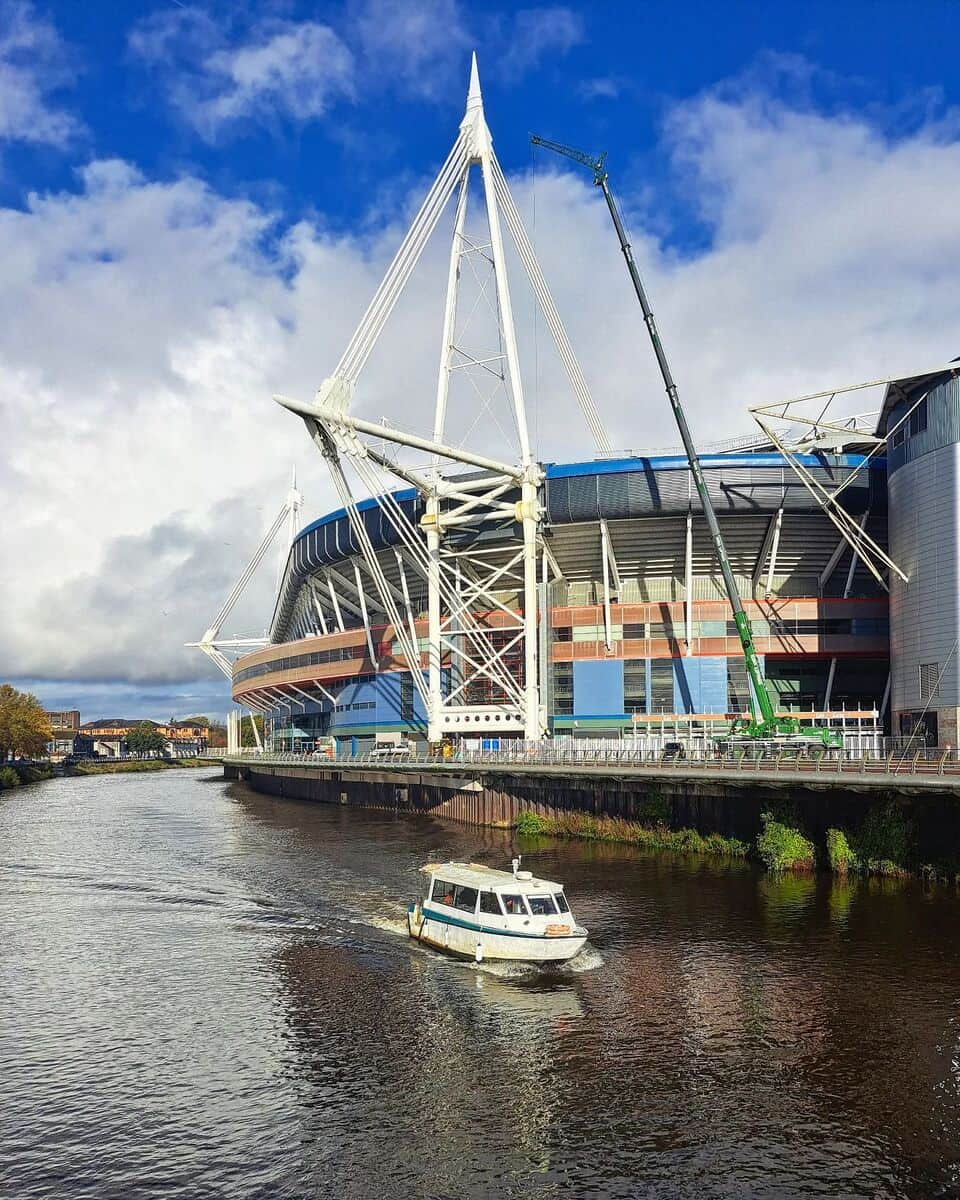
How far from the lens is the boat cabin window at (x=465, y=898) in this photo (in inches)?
1300

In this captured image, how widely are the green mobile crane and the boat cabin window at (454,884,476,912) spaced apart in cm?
2104

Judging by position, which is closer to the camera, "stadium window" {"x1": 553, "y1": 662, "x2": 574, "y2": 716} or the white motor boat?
the white motor boat

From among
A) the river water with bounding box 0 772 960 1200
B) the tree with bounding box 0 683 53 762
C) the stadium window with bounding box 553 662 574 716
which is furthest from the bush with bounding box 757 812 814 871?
the tree with bounding box 0 683 53 762

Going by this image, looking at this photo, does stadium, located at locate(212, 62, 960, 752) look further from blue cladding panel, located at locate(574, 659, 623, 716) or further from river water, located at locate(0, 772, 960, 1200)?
river water, located at locate(0, 772, 960, 1200)

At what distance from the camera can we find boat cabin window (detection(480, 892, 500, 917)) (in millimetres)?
32328

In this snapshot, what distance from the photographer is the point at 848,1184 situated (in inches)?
716

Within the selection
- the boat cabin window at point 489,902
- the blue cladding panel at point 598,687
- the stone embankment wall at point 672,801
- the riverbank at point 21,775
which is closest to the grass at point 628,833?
the stone embankment wall at point 672,801

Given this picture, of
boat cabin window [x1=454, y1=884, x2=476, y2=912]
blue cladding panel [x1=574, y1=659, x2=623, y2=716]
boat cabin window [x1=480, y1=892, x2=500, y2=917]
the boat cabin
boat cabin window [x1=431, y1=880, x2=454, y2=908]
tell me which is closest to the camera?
the boat cabin

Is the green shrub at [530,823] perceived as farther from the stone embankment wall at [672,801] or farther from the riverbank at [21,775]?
the riverbank at [21,775]

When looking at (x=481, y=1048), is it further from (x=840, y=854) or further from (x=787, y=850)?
(x=787, y=850)

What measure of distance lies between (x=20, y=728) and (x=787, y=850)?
134443mm

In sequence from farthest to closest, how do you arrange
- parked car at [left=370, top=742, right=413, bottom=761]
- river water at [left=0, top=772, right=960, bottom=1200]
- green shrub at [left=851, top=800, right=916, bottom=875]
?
parked car at [left=370, top=742, right=413, bottom=761] → green shrub at [left=851, top=800, right=916, bottom=875] → river water at [left=0, top=772, right=960, bottom=1200]

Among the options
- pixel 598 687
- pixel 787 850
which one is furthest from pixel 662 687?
pixel 787 850

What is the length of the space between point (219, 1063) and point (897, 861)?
29.0 m
